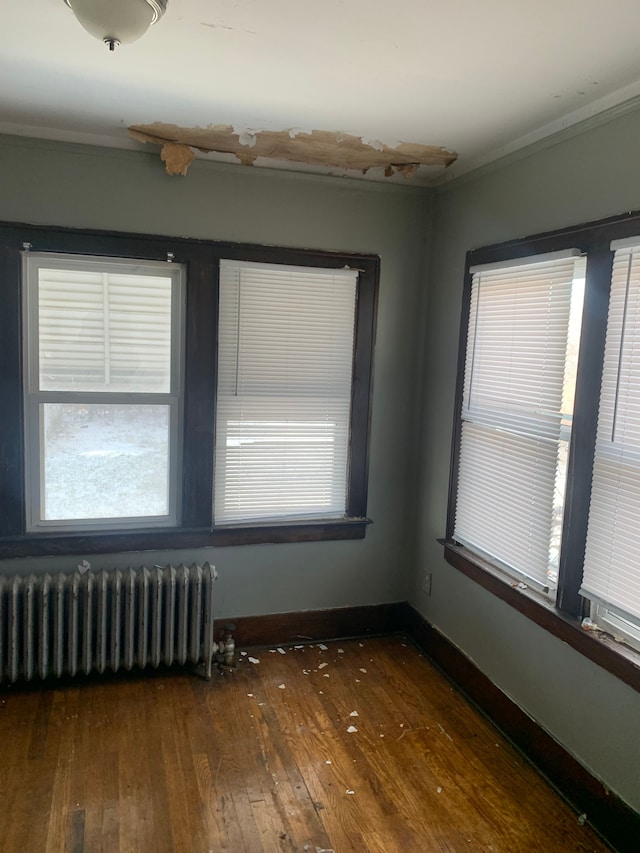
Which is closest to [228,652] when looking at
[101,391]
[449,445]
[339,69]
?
[101,391]

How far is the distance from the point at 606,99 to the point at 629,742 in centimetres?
228

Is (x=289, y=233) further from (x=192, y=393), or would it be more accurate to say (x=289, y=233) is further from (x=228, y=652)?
(x=228, y=652)

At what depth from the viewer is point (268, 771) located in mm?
2441

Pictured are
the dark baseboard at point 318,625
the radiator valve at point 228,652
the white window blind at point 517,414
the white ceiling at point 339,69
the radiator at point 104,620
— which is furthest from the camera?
the dark baseboard at point 318,625

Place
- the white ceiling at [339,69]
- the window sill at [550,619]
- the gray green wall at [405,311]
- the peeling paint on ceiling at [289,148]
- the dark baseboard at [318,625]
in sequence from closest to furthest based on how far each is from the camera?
the white ceiling at [339,69] → the window sill at [550,619] → the gray green wall at [405,311] → the peeling paint on ceiling at [289,148] → the dark baseboard at [318,625]

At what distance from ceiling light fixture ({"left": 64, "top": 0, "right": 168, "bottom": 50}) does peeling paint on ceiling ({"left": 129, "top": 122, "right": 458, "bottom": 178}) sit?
3.67 feet

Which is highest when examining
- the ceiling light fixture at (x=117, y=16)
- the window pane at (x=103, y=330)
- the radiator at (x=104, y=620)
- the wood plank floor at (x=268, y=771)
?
the ceiling light fixture at (x=117, y=16)

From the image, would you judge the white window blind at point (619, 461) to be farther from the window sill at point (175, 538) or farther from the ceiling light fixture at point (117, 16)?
the ceiling light fixture at point (117, 16)

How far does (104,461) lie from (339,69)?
6.92ft

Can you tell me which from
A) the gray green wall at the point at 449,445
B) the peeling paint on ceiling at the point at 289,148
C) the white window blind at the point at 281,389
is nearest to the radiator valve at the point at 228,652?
the white window blind at the point at 281,389

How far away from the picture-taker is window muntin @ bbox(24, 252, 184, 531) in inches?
116

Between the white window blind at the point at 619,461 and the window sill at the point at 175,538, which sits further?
the window sill at the point at 175,538

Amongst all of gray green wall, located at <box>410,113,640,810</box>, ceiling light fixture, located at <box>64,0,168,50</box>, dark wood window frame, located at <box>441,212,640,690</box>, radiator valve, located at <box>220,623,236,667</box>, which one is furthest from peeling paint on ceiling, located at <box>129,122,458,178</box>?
radiator valve, located at <box>220,623,236,667</box>

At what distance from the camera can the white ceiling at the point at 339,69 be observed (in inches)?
67.6
